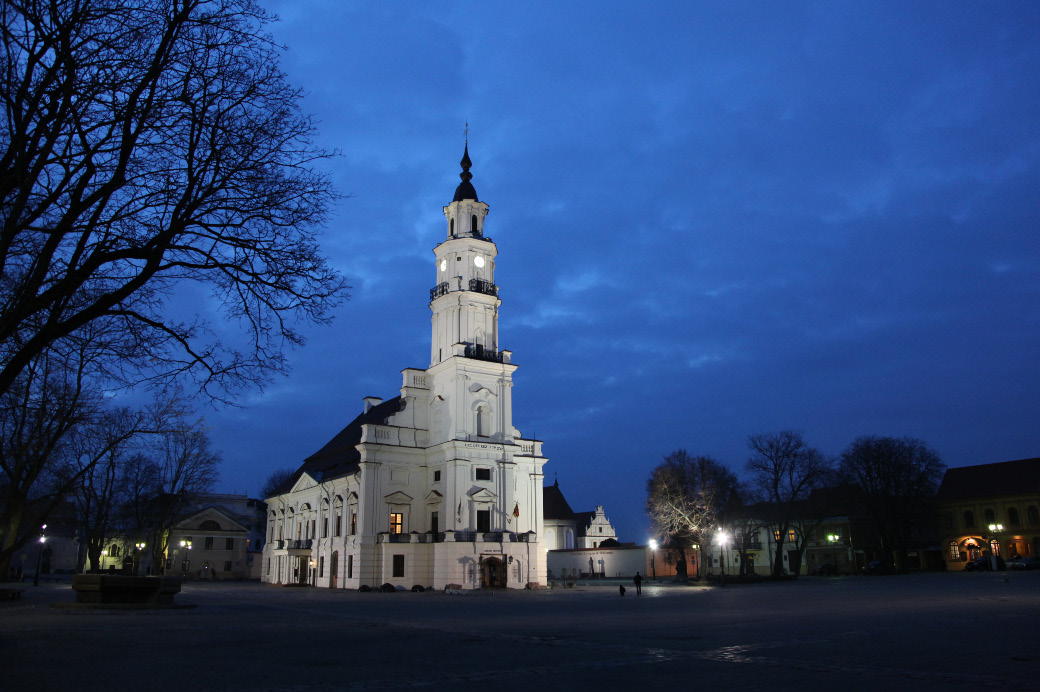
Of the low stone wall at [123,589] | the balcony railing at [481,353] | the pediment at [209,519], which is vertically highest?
the balcony railing at [481,353]

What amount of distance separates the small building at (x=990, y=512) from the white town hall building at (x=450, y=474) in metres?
50.0

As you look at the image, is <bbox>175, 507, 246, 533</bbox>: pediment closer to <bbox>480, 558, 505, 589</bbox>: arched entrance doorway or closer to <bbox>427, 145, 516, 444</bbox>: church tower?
<bbox>427, 145, 516, 444</bbox>: church tower

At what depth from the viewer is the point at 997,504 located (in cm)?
7481

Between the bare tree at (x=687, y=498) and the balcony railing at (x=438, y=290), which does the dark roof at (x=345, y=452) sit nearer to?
the balcony railing at (x=438, y=290)

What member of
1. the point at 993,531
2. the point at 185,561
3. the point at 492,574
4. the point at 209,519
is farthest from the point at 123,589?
the point at 993,531

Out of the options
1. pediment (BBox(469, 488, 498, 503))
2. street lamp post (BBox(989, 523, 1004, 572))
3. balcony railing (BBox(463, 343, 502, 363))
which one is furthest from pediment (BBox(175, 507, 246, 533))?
street lamp post (BBox(989, 523, 1004, 572))

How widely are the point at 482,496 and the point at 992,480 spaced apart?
59817mm

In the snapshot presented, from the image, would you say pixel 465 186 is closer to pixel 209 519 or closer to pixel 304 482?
pixel 304 482

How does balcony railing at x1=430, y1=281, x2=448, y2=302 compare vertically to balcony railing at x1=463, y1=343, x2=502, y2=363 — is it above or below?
above

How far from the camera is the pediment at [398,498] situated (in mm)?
53188

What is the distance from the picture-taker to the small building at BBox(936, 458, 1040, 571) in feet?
237

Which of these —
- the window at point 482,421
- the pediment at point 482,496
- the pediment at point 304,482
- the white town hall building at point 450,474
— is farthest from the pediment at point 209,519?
the pediment at point 482,496

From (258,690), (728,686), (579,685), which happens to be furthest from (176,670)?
(728,686)

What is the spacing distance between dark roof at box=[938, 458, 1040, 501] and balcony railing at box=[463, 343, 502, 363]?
56.8 metres
